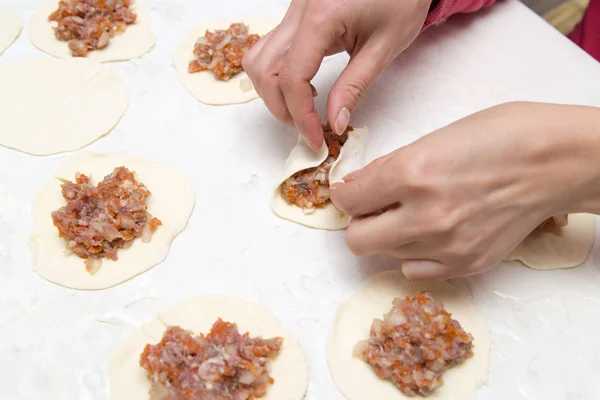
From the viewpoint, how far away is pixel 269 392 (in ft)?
5.21

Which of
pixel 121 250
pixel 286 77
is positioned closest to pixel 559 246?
pixel 286 77

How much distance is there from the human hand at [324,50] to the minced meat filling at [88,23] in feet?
3.12

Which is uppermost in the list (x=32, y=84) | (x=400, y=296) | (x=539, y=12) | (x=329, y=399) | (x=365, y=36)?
(x=365, y=36)

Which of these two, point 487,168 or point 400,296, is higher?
point 487,168

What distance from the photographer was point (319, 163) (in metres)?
1.88

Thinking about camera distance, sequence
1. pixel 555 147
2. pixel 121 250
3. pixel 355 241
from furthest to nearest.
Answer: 1. pixel 121 250
2. pixel 355 241
3. pixel 555 147

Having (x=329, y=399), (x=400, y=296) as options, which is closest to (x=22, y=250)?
(x=329, y=399)

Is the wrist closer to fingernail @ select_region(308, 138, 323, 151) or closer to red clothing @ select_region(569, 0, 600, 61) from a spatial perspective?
fingernail @ select_region(308, 138, 323, 151)

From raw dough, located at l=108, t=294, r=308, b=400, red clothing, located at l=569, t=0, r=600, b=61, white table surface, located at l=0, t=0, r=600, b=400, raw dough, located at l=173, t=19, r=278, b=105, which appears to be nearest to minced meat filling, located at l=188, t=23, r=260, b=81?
raw dough, located at l=173, t=19, r=278, b=105

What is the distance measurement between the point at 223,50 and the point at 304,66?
68 cm

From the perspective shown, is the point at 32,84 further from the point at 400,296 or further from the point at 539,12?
the point at 539,12

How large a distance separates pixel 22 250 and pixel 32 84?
0.84 metres

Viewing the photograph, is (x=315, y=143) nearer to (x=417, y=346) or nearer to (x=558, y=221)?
Answer: (x=417, y=346)

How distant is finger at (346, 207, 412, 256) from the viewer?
5.06 feet
